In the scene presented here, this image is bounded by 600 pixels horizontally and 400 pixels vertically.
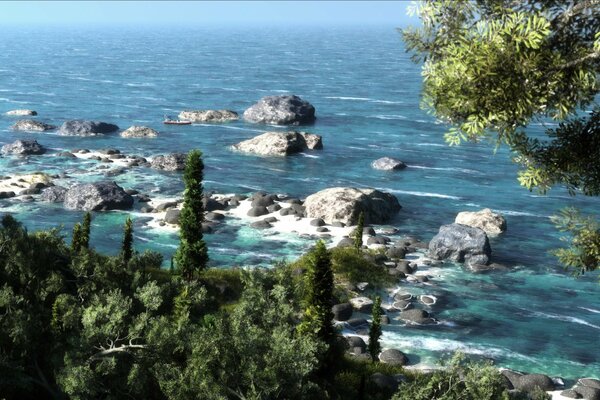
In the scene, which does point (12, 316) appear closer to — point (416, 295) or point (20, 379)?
point (20, 379)

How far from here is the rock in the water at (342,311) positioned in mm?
71562

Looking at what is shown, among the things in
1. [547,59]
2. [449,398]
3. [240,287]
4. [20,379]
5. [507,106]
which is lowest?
[240,287]

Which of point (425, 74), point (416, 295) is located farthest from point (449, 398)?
point (416, 295)

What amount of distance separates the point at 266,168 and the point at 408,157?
3167 cm

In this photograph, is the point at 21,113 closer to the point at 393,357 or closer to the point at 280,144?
the point at 280,144

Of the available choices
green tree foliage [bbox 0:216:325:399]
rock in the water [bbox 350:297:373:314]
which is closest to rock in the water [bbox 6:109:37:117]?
rock in the water [bbox 350:297:373:314]

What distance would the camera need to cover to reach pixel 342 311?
236ft

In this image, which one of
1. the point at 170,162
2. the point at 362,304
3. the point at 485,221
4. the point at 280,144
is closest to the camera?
the point at 362,304

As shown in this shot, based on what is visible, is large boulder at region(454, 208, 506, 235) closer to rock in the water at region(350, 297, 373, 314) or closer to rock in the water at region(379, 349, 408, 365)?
rock in the water at region(350, 297, 373, 314)

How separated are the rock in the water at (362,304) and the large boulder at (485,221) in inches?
1123

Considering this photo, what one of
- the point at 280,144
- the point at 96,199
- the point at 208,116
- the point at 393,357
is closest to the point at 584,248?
the point at 393,357

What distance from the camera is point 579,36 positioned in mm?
21969

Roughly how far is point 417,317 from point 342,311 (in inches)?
319

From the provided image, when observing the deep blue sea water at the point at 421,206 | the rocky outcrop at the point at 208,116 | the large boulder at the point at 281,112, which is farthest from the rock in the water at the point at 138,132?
the large boulder at the point at 281,112
